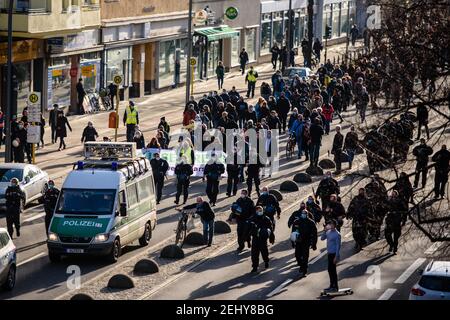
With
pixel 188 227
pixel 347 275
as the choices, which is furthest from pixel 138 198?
pixel 347 275

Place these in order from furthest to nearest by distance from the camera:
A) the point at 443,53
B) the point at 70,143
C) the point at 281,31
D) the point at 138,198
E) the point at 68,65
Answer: the point at 281,31 → the point at 68,65 → the point at 70,143 → the point at 138,198 → the point at 443,53

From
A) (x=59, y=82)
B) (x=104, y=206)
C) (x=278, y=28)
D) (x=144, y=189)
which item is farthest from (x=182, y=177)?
(x=278, y=28)

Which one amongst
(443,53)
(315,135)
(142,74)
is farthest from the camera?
(142,74)

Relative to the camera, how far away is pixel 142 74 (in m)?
68.4

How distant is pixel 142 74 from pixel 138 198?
34723 mm

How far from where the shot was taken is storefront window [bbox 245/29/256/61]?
85938 mm

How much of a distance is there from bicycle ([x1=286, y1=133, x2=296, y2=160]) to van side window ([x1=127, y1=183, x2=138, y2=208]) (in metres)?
15.8

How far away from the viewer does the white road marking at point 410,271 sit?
31.1 m

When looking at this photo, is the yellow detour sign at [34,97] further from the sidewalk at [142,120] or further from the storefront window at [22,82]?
the storefront window at [22,82]

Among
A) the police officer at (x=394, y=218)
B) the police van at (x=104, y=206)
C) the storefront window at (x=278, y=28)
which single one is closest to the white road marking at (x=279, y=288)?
the police officer at (x=394, y=218)

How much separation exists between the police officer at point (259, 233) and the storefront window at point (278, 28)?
61376 mm

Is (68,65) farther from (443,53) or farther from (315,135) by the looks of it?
(443,53)

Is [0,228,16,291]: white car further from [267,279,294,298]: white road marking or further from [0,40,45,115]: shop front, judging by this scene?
[0,40,45,115]: shop front

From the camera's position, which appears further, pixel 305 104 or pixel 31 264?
pixel 305 104
